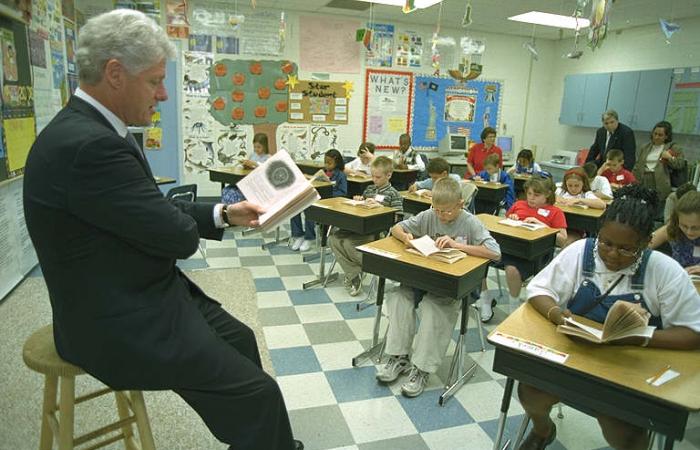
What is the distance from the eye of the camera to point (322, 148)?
7.41 m

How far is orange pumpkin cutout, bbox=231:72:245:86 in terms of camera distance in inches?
266

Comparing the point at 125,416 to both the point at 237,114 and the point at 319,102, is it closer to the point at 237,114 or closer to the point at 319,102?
the point at 237,114

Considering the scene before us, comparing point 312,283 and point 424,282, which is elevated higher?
point 424,282

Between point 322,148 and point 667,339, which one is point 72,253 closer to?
point 667,339

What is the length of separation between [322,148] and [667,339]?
6303 millimetres

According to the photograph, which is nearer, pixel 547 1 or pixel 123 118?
pixel 123 118

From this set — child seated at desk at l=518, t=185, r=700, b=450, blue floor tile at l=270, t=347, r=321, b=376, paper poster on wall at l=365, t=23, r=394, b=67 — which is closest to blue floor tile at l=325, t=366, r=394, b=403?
blue floor tile at l=270, t=347, r=321, b=376

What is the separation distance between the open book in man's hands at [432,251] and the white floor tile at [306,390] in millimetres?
840

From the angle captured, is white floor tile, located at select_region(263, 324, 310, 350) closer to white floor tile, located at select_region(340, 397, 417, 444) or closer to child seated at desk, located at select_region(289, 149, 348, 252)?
white floor tile, located at select_region(340, 397, 417, 444)

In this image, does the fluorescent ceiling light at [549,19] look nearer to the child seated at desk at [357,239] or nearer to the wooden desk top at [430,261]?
the child seated at desk at [357,239]

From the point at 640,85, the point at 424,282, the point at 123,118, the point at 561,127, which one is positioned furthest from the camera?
the point at 561,127

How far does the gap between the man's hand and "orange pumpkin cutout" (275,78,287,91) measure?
583cm

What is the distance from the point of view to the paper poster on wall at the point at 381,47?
7.37 m

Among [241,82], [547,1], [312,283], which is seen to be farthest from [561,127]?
[312,283]
